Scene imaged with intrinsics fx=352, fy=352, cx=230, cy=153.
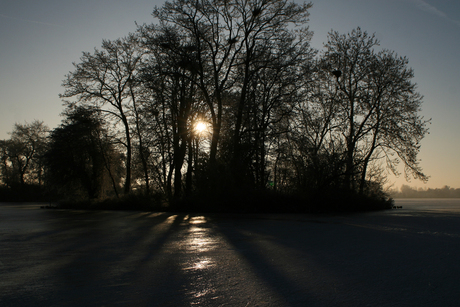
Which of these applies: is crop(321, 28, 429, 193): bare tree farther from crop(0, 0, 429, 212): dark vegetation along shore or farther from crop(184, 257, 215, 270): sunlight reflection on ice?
crop(184, 257, 215, 270): sunlight reflection on ice

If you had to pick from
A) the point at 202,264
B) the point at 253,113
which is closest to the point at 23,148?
the point at 253,113

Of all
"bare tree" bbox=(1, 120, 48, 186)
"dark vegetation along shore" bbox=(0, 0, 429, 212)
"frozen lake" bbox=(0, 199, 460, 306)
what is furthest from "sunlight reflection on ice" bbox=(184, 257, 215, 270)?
"bare tree" bbox=(1, 120, 48, 186)

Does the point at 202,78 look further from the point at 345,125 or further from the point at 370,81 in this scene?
the point at 370,81

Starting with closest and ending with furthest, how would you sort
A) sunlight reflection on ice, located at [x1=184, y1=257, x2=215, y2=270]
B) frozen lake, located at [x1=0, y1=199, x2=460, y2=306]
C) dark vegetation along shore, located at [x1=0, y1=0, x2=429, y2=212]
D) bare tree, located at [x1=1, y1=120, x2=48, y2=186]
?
frozen lake, located at [x1=0, y1=199, x2=460, y2=306]
sunlight reflection on ice, located at [x1=184, y1=257, x2=215, y2=270]
dark vegetation along shore, located at [x1=0, y1=0, x2=429, y2=212]
bare tree, located at [x1=1, y1=120, x2=48, y2=186]

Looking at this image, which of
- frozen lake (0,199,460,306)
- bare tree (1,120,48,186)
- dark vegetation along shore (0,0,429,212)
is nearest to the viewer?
frozen lake (0,199,460,306)

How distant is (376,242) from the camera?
7418mm

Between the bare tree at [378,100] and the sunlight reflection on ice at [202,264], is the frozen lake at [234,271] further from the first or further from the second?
the bare tree at [378,100]

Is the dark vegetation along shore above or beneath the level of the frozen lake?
above

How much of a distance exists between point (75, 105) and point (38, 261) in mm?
24670

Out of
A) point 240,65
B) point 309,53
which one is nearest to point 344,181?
point 309,53

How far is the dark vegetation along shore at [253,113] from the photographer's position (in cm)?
1902

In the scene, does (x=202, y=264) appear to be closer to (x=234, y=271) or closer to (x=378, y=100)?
(x=234, y=271)

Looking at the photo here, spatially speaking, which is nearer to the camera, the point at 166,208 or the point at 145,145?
the point at 166,208

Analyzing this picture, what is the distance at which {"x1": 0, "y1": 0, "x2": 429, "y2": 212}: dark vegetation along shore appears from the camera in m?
19.0
